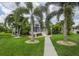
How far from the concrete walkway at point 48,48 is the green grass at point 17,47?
0.07 m

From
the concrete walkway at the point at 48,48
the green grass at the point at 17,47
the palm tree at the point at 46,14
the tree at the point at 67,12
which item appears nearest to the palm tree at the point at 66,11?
the tree at the point at 67,12

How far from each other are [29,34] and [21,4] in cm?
53

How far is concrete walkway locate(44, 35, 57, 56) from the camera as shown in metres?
4.58

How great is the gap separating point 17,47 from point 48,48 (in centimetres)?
53

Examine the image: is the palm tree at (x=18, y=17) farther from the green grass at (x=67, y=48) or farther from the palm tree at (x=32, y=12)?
the green grass at (x=67, y=48)

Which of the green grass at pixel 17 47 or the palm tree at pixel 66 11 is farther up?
the palm tree at pixel 66 11

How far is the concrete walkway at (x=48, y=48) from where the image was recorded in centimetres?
458

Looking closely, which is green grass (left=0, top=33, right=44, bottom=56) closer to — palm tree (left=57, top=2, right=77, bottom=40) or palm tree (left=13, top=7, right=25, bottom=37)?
palm tree (left=13, top=7, right=25, bottom=37)

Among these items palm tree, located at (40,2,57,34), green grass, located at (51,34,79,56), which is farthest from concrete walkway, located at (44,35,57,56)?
palm tree, located at (40,2,57,34)

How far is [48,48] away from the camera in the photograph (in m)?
4.61

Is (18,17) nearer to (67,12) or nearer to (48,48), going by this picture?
(48,48)

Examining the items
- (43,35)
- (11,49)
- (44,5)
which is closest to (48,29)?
(43,35)

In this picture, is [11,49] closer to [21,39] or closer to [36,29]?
[21,39]

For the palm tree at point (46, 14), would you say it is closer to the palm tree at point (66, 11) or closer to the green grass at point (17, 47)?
the palm tree at point (66, 11)
